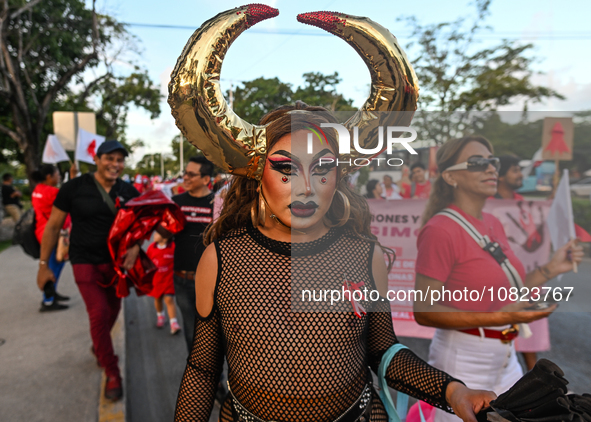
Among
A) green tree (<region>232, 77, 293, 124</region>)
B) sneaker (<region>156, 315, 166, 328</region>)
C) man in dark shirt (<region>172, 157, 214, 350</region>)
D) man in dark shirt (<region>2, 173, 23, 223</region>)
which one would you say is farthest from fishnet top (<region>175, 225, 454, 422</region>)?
man in dark shirt (<region>2, 173, 23, 223</region>)

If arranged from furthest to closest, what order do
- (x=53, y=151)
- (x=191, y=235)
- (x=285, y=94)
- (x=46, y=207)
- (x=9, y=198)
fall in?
(x=9, y=198) → (x=53, y=151) → (x=46, y=207) → (x=191, y=235) → (x=285, y=94)

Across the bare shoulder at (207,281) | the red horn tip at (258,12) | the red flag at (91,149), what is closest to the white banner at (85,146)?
the red flag at (91,149)

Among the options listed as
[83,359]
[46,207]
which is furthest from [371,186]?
[46,207]

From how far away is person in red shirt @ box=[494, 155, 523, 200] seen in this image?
3.17 meters

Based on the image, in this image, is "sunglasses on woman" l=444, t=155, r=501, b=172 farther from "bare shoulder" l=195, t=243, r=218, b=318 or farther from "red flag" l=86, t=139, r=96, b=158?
"red flag" l=86, t=139, r=96, b=158

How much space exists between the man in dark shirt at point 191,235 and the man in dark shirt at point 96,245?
0.43 metres

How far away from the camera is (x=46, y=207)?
4.95m

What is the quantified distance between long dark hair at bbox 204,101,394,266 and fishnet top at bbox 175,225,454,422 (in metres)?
0.09

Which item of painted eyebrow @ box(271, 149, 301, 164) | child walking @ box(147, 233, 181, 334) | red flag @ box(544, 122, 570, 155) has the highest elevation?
red flag @ box(544, 122, 570, 155)

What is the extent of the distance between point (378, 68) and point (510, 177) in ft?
8.20

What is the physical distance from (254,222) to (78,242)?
8.41 feet

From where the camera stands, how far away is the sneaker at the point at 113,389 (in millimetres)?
3053

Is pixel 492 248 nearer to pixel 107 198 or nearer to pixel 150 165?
pixel 107 198

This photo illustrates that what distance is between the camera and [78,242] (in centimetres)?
325
